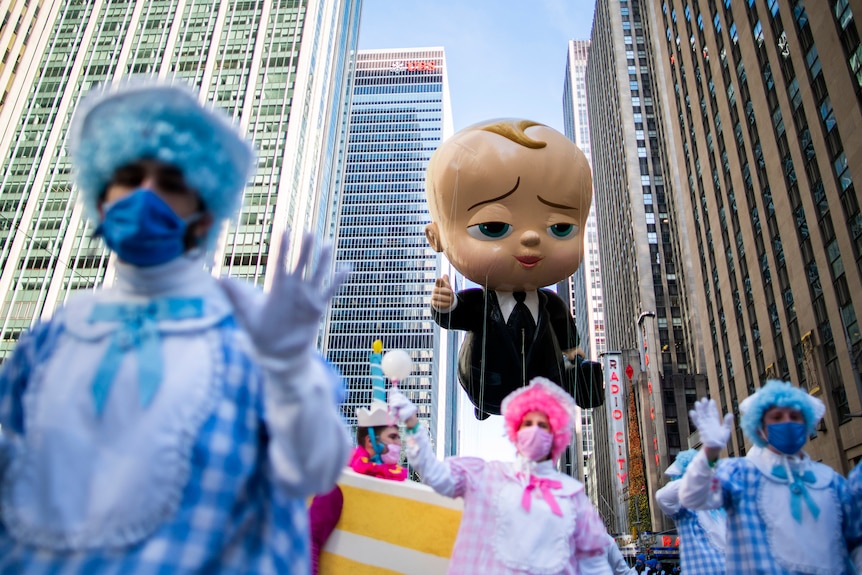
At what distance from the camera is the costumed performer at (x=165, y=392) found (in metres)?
1.51

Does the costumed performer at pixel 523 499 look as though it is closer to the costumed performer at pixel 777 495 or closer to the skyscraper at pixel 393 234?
the costumed performer at pixel 777 495

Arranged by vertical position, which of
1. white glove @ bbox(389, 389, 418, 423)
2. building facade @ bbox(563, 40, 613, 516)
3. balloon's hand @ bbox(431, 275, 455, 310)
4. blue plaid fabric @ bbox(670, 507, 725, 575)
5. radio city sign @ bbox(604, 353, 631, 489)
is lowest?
blue plaid fabric @ bbox(670, 507, 725, 575)

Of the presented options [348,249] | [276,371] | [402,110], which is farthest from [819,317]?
[402,110]

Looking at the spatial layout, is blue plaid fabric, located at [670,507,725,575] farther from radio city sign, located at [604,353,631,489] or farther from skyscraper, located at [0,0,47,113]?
skyscraper, located at [0,0,47,113]

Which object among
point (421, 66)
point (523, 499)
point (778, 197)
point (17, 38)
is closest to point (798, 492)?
point (523, 499)

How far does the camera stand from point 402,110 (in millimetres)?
116000

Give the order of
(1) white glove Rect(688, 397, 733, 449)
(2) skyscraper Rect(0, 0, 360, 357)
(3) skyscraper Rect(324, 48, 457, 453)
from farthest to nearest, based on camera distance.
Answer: (3) skyscraper Rect(324, 48, 457, 453) < (2) skyscraper Rect(0, 0, 360, 357) < (1) white glove Rect(688, 397, 733, 449)

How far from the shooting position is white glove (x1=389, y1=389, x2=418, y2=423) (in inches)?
124

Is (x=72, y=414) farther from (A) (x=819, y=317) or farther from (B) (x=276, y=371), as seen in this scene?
(A) (x=819, y=317)

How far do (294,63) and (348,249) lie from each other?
151ft

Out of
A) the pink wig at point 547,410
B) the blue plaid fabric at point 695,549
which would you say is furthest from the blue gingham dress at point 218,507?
the blue plaid fabric at point 695,549

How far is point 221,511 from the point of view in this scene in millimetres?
1577

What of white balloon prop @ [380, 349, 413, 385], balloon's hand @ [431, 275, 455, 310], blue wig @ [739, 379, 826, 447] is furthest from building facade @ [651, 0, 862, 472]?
white balloon prop @ [380, 349, 413, 385]

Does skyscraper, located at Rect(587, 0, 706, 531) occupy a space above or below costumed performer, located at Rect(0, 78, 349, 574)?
above
